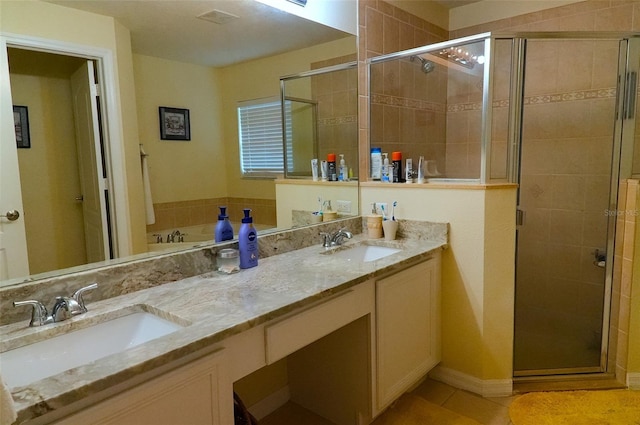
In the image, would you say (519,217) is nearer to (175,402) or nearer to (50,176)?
(175,402)

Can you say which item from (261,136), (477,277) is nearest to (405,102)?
(261,136)

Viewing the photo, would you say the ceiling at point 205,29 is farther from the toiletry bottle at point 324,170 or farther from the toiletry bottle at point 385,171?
the toiletry bottle at point 385,171

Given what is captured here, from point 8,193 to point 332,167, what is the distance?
1.60 m

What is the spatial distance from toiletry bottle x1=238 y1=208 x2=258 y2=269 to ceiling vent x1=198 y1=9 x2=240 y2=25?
88 cm

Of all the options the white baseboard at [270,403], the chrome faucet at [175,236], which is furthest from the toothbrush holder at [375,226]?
the chrome faucet at [175,236]

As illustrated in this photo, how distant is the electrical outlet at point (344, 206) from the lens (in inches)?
95.3

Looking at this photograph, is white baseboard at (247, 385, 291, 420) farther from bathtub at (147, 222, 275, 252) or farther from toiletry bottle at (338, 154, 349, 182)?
toiletry bottle at (338, 154, 349, 182)

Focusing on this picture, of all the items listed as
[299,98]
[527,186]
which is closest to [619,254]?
[527,186]

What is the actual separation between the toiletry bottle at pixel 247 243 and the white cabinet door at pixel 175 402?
62 cm

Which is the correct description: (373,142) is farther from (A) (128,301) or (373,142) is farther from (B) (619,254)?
(A) (128,301)

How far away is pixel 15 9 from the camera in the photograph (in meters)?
1.18

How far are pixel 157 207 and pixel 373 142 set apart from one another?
1413 mm

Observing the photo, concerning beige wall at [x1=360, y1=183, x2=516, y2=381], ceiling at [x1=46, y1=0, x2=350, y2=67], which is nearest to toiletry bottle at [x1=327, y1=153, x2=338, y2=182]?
beige wall at [x1=360, y1=183, x2=516, y2=381]

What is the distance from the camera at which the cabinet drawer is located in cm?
128
